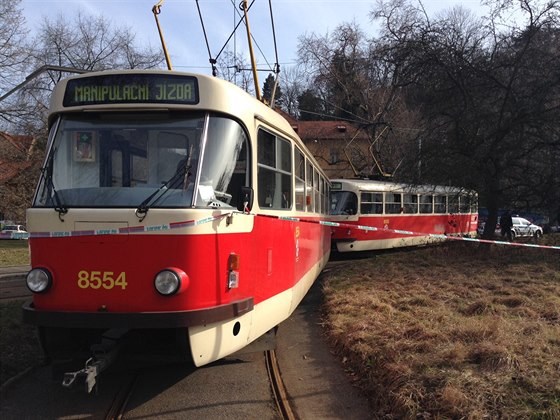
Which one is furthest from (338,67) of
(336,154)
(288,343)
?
(288,343)

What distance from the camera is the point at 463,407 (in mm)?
3891

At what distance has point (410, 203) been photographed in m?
19.0

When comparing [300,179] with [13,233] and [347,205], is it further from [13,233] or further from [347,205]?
[347,205]

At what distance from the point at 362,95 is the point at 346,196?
65.5 ft

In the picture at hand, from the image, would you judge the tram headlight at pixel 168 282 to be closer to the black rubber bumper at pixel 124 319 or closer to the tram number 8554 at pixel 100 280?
the black rubber bumper at pixel 124 319

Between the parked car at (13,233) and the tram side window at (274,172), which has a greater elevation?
the tram side window at (274,172)

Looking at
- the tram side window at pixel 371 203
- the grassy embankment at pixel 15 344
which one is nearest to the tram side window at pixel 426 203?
the tram side window at pixel 371 203

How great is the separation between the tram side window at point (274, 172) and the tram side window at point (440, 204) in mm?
15198

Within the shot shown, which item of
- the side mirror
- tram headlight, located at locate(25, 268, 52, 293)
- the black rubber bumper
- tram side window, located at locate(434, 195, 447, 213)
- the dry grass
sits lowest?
the dry grass

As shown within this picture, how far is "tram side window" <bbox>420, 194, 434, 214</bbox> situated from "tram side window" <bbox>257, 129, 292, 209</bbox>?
14.1m

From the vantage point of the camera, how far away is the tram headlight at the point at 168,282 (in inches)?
157

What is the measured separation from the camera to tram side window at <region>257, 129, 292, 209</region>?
520 cm

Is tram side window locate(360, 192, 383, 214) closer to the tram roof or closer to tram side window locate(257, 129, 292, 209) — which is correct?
the tram roof

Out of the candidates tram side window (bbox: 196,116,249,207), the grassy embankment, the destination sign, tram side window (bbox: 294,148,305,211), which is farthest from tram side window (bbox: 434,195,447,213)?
the destination sign
